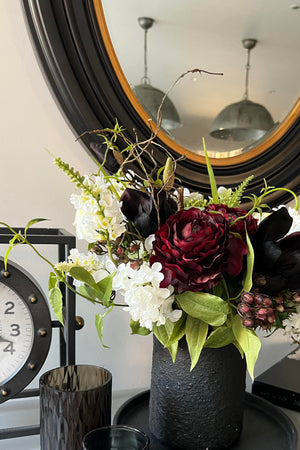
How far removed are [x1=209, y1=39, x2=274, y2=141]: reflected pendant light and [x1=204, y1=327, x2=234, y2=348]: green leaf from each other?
50 cm

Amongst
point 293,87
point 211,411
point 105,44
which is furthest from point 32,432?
point 293,87

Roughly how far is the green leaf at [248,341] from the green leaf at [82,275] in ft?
0.51

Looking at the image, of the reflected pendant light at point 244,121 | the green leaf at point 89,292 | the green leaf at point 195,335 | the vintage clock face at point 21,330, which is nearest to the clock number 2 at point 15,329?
the vintage clock face at point 21,330

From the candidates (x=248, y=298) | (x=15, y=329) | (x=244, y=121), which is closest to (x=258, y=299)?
(x=248, y=298)

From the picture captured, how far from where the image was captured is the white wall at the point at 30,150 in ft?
2.17

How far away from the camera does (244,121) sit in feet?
2.99

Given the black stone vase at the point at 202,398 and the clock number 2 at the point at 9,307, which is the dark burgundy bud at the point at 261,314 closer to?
the black stone vase at the point at 202,398

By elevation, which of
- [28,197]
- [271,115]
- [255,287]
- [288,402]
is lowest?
[288,402]

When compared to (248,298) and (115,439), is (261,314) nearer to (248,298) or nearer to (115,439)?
(248,298)

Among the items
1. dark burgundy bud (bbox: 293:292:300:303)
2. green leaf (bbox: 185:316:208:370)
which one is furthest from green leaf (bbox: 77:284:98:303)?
dark burgundy bud (bbox: 293:292:300:303)

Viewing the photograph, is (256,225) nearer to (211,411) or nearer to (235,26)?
(211,411)

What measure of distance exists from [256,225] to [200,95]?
0.45 m

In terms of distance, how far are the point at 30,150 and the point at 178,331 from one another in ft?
1.27

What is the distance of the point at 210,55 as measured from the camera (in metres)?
0.85
